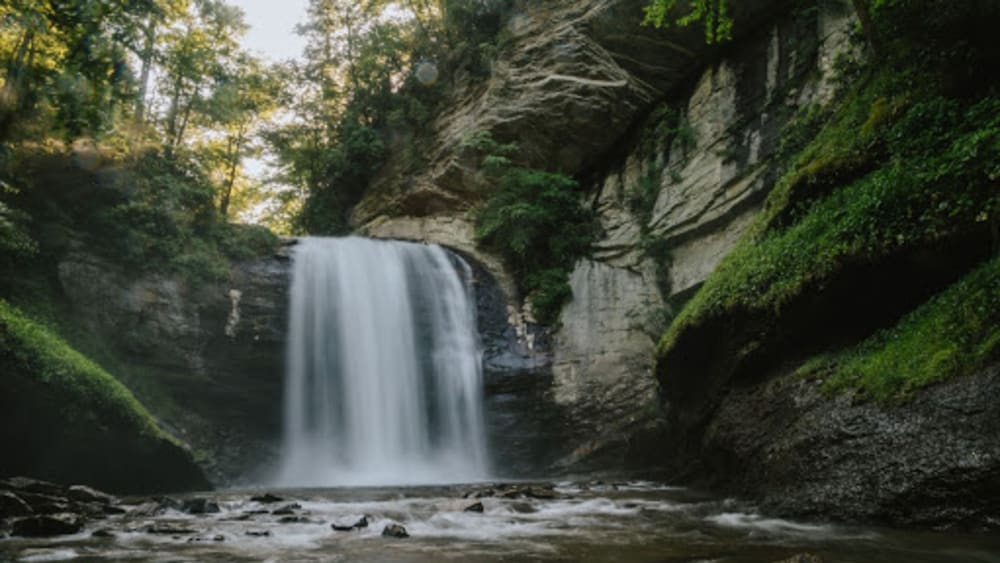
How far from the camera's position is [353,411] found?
15156 mm

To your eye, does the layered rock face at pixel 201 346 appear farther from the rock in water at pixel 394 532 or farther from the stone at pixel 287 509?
the rock in water at pixel 394 532

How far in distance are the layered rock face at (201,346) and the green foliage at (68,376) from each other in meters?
2.48

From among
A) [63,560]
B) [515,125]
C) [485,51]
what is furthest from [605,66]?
[63,560]

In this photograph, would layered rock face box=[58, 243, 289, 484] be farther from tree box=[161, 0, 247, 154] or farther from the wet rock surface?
the wet rock surface

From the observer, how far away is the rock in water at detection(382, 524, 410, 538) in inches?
215

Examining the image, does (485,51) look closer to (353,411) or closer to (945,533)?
(353,411)

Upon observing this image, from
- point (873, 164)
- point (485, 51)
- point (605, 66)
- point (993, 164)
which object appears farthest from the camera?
point (485, 51)

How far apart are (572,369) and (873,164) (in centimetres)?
969

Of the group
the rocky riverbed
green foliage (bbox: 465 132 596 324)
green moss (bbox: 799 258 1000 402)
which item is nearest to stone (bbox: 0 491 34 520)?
the rocky riverbed

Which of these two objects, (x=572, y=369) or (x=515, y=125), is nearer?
(x=572, y=369)

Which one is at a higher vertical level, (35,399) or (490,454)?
(35,399)

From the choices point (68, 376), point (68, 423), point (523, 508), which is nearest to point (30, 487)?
point (68, 423)

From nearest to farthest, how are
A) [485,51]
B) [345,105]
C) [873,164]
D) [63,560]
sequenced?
[63,560] < [873,164] < [485,51] < [345,105]

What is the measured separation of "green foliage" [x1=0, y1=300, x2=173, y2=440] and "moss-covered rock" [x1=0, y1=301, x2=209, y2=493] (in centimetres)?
1
